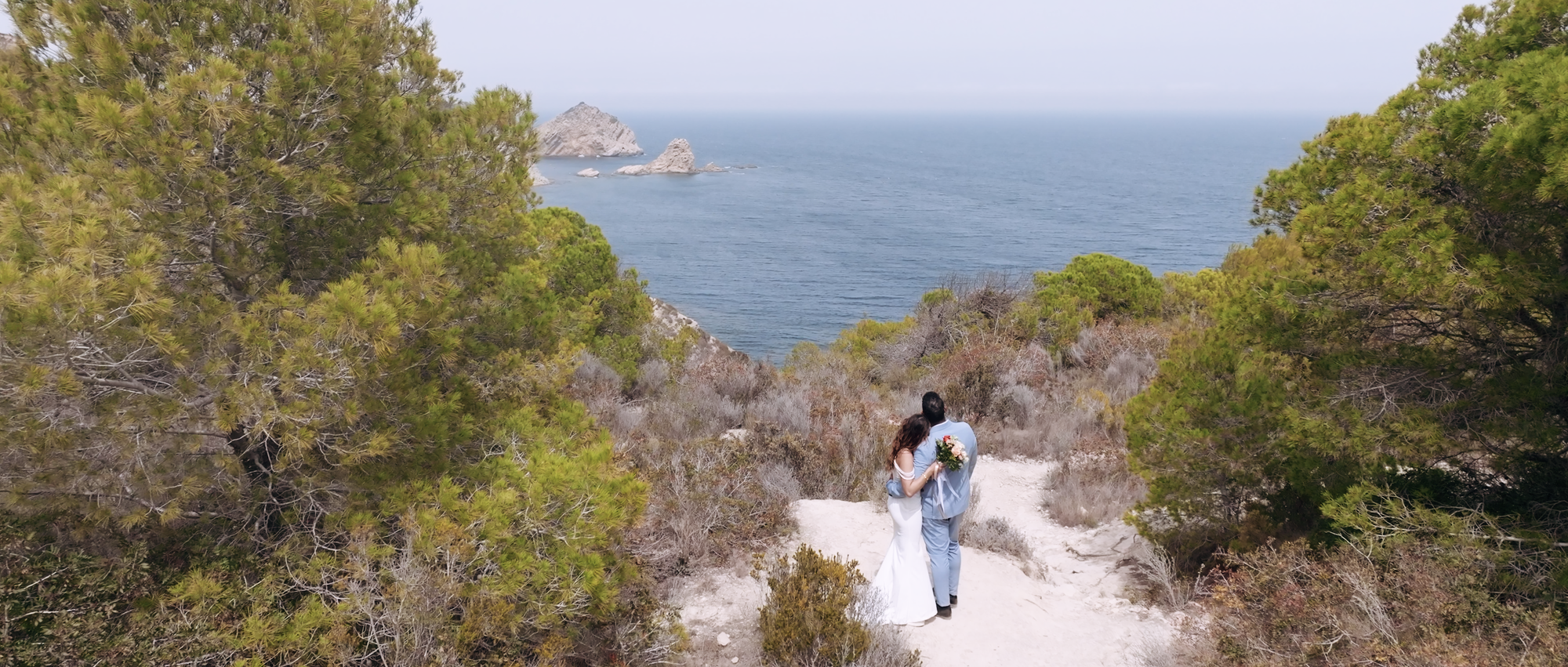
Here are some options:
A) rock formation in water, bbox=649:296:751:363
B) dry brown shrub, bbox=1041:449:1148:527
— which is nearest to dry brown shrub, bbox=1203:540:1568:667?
dry brown shrub, bbox=1041:449:1148:527

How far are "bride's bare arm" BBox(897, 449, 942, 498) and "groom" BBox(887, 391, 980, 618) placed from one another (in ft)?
0.22

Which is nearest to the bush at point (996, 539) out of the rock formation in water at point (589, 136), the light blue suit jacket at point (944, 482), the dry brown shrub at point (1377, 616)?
the light blue suit jacket at point (944, 482)

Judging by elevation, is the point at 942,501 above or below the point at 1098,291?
Answer: above

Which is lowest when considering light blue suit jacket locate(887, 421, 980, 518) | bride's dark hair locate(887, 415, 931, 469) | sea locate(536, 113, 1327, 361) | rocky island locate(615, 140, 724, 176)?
sea locate(536, 113, 1327, 361)

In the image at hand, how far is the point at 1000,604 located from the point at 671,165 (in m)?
107

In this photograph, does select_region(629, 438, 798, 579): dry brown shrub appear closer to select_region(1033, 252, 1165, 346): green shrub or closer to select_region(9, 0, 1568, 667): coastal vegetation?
select_region(9, 0, 1568, 667): coastal vegetation

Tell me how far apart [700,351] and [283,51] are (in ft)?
57.2

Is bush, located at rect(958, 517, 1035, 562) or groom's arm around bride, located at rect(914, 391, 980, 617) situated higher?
groom's arm around bride, located at rect(914, 391, 980, 617)

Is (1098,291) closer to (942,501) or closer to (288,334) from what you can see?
(942,501)

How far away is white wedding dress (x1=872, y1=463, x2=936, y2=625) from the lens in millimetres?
5793

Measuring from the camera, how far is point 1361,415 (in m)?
5.07

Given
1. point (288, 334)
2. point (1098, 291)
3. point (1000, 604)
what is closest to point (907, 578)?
point (1000, 604)

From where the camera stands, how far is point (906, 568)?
5.84m

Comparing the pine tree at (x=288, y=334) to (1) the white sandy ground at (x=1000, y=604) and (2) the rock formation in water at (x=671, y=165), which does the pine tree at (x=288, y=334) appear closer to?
(1) the white sandy ground at (x=1000, y=604)
